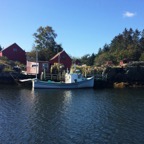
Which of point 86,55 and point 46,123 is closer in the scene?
point 46,123

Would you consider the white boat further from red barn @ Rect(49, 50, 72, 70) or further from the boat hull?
red barn @ Rect(49, 50, 72, 70)

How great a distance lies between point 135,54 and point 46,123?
67696 mm

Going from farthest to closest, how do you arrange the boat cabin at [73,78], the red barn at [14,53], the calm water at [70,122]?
Result: the red barn at [14,53] < the boat cabin at [73,78] < the calm water at [70,122]

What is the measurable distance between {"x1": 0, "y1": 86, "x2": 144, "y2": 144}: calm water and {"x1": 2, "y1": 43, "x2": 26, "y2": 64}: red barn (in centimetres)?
3959

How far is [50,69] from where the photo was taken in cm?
6762

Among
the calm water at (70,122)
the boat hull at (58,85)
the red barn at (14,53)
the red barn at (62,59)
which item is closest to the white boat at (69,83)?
the boat hull at (58,85)

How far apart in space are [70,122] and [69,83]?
30358 millimetres

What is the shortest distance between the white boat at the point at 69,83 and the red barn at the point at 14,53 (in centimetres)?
2401

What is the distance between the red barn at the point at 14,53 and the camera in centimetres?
7800

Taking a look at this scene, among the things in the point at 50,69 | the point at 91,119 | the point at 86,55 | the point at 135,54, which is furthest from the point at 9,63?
the point at 86,55

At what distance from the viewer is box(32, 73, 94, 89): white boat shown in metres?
56.7

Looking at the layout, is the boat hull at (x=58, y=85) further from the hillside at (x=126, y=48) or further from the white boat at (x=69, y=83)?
the hillside at (x=126, y=48)

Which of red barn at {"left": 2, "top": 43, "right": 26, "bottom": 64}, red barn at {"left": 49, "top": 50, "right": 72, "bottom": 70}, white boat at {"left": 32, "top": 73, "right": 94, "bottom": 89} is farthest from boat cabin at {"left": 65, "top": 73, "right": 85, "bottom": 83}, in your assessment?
red barn at {"left": 2, "top": 43, "right": 26, "bottom": 64}

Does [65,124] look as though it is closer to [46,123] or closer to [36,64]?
[46,123]
